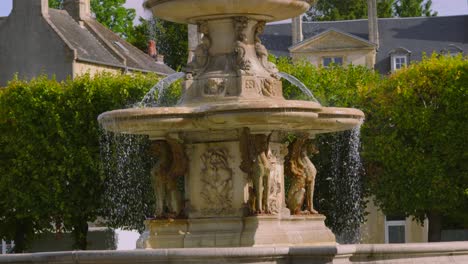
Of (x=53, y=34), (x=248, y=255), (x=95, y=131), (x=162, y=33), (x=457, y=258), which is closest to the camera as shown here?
(x=248, y=255)

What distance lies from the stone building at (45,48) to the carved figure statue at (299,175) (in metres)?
34.7

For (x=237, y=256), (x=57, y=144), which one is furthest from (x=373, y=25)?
(x=237, y=256)

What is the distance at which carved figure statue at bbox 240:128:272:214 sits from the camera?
1952cm

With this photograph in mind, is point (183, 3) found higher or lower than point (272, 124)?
higher

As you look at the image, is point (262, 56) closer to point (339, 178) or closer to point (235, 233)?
point (235, 233)

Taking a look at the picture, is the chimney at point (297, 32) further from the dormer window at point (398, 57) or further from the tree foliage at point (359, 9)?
the tree foliage at point (359, 9)

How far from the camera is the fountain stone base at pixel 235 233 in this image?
63.7 ft

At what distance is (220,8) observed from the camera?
2000 centimetres

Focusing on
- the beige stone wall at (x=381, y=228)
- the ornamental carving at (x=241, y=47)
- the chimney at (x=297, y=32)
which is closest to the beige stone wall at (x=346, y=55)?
the chimney at (x=297, y=32)

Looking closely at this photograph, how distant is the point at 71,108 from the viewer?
3953 centimetres

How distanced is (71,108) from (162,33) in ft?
104

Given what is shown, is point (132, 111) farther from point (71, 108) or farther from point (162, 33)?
point (162, 33)

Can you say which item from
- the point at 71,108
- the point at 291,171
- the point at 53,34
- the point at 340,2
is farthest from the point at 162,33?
the point at 291,171

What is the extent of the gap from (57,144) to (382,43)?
118 ft
